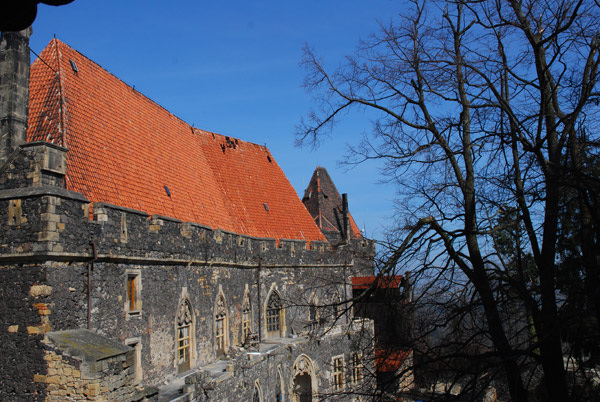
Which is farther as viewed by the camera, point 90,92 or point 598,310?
point 90,92

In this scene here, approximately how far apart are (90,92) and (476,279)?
10.9 meters

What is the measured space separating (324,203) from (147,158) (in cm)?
1435

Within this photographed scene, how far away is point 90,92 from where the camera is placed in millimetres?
13797

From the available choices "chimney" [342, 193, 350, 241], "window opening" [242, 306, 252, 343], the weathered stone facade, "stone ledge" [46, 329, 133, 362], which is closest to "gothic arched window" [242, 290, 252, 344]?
"window opening" [242, 306, 252, 343]

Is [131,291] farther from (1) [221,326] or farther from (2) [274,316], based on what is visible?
(2) [274,316]

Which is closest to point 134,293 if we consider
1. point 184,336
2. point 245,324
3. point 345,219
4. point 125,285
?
point 125,285

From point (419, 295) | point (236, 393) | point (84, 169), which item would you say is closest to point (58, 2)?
point (419, 295)

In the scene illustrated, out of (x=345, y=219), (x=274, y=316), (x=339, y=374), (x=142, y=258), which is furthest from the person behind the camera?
(x=345, y=219)

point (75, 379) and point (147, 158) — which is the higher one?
point (147, 158)

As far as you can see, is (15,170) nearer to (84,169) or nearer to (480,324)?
(84,169)

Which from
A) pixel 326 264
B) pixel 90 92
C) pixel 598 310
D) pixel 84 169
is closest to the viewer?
pixel 598 310

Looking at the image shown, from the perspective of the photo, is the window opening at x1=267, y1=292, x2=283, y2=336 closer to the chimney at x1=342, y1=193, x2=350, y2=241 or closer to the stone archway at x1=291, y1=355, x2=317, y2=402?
the stone archway at x1=291, y1=355, x2=317, y2=402

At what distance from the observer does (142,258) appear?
11.2m

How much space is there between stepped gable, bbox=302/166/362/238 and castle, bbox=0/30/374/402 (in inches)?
162
